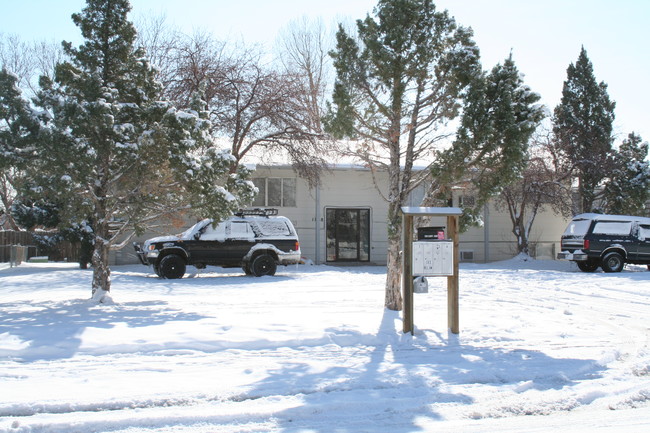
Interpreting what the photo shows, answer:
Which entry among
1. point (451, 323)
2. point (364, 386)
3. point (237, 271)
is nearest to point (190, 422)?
point (364, 386)

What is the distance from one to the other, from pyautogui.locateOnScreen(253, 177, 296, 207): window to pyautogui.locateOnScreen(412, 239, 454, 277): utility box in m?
15.2

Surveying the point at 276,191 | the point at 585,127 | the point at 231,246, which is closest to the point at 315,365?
the point at 231,246

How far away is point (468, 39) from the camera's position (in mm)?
9117

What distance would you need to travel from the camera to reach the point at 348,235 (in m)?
23.2

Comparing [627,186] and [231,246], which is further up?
[627,186]

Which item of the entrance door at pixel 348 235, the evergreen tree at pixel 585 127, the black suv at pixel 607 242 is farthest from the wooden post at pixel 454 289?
the evergreen tree at pixel 585 127

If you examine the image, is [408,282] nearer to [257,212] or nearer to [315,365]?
[315,365]

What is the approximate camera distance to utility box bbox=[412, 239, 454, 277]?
Answer: 7.90 m

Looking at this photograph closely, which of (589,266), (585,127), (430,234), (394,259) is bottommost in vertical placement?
(589,266)

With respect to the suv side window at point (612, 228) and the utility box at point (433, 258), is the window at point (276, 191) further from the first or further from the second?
the utility box at point (433, 258)

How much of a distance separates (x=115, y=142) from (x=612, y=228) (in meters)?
17.0

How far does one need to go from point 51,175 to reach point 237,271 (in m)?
9.75

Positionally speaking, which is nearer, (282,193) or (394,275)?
(394,275)

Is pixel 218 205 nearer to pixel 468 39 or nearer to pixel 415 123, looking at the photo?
pixel 415 123
